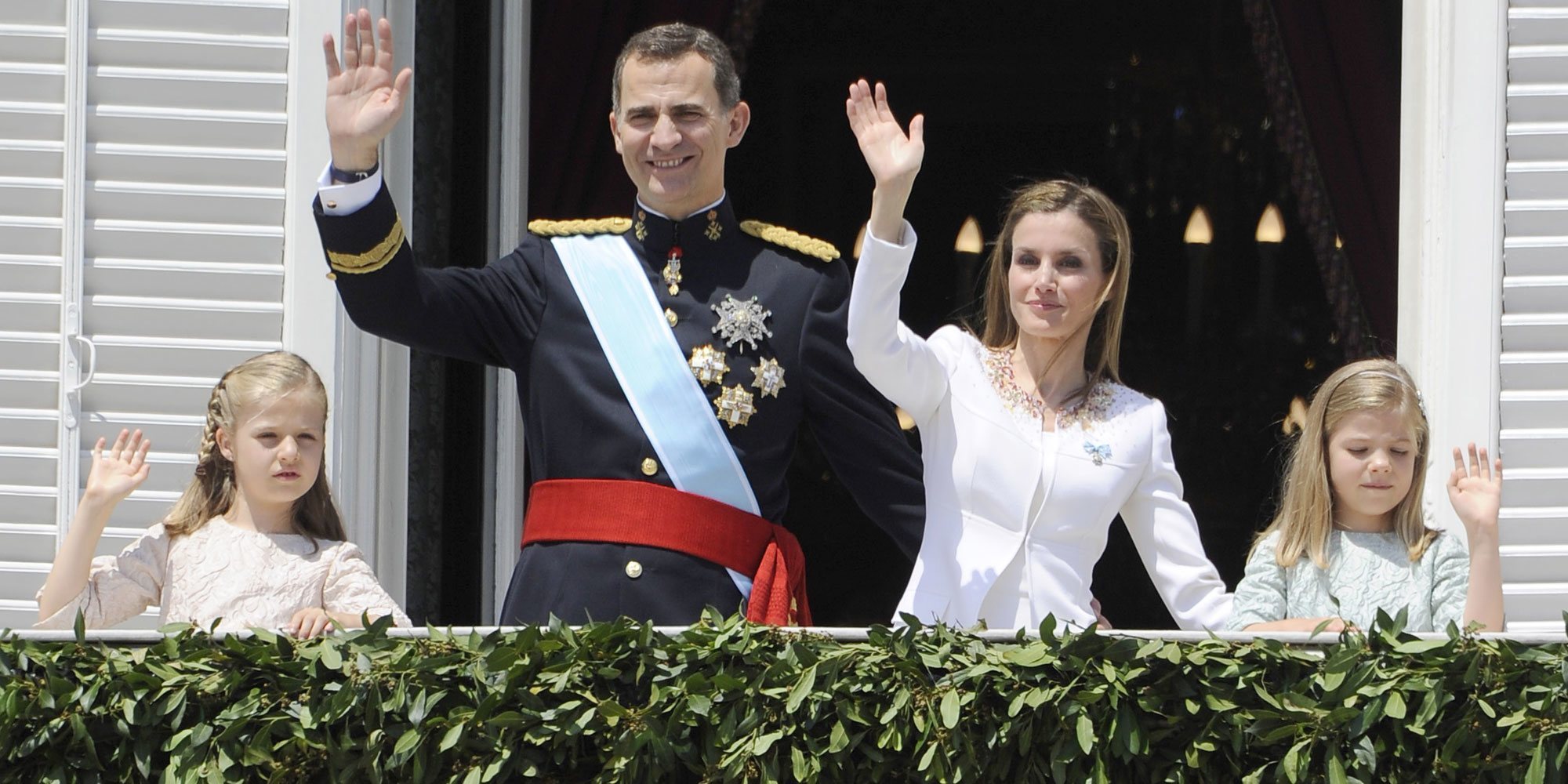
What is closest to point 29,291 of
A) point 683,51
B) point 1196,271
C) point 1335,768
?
point 683,51

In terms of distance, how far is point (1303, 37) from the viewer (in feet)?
19.8

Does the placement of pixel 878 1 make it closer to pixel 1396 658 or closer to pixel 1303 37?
pixel 1303 37

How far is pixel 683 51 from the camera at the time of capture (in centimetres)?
338

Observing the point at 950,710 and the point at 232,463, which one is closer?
the point at 950,710

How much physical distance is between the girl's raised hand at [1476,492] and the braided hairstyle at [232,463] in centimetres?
190

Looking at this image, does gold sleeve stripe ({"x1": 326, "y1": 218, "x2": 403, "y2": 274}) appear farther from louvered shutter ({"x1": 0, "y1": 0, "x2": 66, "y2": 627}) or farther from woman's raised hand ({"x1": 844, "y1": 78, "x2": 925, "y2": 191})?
louvered shutter ({"x1": 0, "y1": 0, "x2": 66, "y2": 627})

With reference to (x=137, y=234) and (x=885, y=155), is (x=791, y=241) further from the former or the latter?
(x=137, y=234)

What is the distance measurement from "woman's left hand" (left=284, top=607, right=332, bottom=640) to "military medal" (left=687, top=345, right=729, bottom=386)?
72 cm

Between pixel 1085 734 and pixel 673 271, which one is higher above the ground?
pixel 673 271

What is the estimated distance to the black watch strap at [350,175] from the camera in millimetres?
3203

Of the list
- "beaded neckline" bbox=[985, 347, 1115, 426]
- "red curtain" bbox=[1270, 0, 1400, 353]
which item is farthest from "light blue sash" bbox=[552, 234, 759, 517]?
"red curtain" bbox=[1270, 0, 1400, 353]

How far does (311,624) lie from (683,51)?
1129 mm

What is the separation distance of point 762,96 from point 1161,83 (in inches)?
55.8

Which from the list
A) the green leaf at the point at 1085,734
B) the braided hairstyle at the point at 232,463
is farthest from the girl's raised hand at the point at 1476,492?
the braided hairstyle at the point at 232,463
